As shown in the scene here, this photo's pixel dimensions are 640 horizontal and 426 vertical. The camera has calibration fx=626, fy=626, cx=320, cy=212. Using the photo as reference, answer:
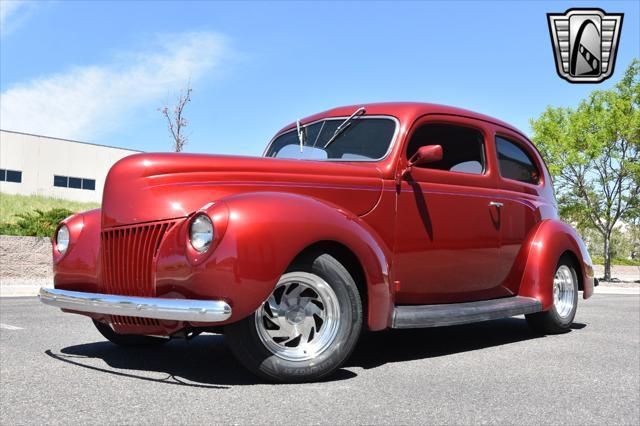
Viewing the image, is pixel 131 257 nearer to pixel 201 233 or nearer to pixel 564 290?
pixel 201 233

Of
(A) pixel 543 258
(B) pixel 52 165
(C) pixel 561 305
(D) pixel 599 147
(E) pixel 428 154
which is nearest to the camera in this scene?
(E) pixel 428 154

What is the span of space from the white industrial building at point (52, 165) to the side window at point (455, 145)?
122ft

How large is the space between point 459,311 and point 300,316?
5.00ft

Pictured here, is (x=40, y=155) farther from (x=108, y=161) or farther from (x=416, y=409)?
(x=416, y=409)

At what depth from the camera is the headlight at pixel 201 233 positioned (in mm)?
3441

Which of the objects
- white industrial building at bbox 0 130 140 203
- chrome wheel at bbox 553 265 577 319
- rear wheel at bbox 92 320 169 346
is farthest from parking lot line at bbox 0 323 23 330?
white industrial building at bbox 0 130 140 203

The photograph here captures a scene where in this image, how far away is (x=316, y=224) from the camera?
3.71m

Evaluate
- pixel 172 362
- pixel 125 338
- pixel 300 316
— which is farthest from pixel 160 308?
pixel 125 338

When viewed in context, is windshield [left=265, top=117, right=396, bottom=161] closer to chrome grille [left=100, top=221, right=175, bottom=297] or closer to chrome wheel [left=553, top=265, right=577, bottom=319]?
chrome grille [left=100, top=221, right=175, bottom=297]

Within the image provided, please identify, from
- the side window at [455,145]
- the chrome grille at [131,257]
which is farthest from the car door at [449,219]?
the chrome grille at [131,257]

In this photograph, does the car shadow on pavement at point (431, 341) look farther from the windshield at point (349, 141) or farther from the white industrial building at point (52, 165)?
the white industrial building at point (52, 165)

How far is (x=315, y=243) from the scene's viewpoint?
12.4 feet

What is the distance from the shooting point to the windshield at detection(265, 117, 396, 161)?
4828 millimetres

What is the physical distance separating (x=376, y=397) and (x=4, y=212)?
23.6 m
